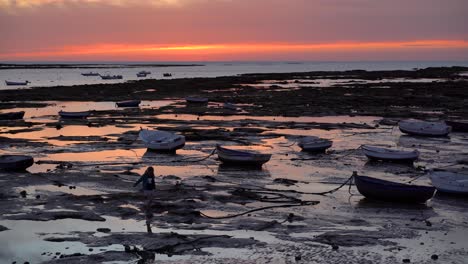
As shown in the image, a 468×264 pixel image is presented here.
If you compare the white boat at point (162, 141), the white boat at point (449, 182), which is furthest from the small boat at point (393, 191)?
the white boat at point (162, 141)

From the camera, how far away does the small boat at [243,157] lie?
75.0 ft

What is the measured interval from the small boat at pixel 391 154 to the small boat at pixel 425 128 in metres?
8.41

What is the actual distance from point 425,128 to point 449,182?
48.2 feet

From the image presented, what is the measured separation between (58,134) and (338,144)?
52.4 feet

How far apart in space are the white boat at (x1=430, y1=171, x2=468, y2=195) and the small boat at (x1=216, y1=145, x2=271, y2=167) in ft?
21.6

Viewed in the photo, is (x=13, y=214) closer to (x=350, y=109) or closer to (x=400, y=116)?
(x=400, y=116)

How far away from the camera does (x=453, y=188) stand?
1806cm

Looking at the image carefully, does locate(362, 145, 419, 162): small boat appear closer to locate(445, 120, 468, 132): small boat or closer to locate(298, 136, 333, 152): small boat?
locate(298, 136, 333, 152): small boat

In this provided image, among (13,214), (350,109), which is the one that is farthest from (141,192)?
(350,109)

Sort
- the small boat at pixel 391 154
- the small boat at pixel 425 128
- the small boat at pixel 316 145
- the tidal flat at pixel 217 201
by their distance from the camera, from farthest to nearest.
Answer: the small boat at pixel 425 128, the small boat at pixel 316 145, the small boat at pixel 391 154, the tidal flat at pixel 217 201

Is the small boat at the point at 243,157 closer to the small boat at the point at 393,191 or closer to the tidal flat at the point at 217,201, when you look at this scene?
the tidal flat at the point at 217,201

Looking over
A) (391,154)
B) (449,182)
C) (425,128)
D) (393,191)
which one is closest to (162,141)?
(391,154)

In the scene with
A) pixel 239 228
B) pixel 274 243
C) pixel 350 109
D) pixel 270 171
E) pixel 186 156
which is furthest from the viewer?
pixel 350 109

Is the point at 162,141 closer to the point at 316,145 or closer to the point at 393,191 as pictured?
the point at 316,145
